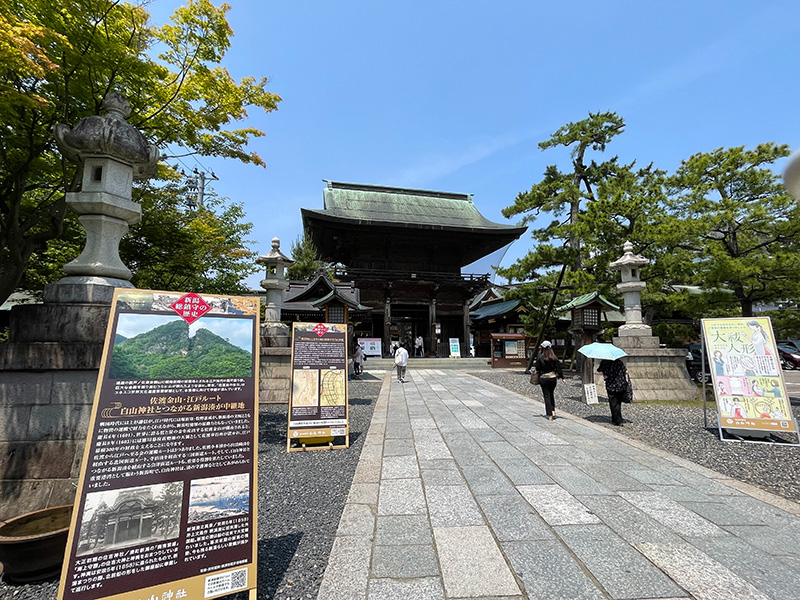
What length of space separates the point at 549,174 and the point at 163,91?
13.9 meters

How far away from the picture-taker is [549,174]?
1490cm

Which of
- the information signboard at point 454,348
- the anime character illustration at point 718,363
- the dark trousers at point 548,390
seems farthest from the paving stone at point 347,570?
the information signboard at point 454,348

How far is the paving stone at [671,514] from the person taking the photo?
2.60 meters

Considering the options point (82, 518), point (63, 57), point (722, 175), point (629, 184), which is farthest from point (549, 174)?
point (82, 518)

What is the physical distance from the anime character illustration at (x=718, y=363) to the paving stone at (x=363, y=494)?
5585mm

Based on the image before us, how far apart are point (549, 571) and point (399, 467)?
2.18 metres

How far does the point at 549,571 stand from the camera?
2.13 meters

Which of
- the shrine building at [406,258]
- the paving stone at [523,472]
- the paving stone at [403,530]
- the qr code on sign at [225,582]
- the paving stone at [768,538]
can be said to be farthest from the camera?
the shrine building at [406,258]

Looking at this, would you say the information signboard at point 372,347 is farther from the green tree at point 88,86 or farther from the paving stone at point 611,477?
the paving stone at point 611,477

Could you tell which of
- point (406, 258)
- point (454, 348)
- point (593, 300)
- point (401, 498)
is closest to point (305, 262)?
point (406, 258)

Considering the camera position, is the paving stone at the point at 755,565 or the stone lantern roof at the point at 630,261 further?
the stone lantern roof at the point at 630,261

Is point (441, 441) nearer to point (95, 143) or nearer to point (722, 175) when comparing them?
point (95, 143)

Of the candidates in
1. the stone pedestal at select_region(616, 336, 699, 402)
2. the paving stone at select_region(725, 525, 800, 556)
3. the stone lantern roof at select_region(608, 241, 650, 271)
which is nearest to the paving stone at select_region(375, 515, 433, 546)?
the paving stone at select_region(725, 525, 800, 556)

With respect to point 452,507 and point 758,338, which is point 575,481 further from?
point 758,338
